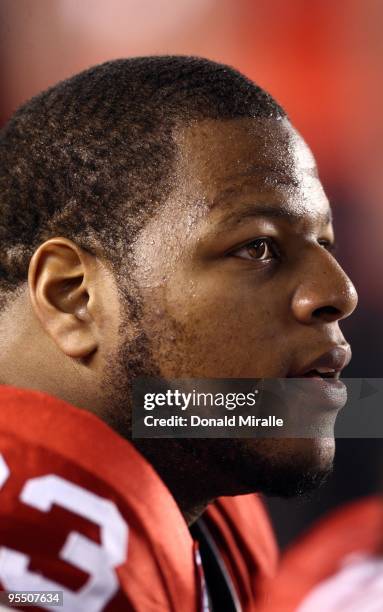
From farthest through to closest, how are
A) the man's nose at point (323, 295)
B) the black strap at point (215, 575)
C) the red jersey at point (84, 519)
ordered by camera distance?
the black strap at point (215, 575) < the man's nose at point (323, 295) < the red jersey at point (84, 519)

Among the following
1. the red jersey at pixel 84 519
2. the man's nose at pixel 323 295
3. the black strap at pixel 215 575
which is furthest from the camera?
the black strap at pixel 215 575

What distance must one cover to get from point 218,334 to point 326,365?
97 mm

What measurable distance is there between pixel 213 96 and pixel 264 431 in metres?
0.30

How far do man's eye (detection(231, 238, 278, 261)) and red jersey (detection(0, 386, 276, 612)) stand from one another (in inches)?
7.4

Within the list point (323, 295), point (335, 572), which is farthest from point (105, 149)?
point (335, 572)

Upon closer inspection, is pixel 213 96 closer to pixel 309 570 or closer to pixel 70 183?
pixel 70 183

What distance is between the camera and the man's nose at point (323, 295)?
0.64 meters

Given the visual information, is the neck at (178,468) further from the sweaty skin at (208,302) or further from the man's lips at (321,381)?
the man's lips at (321,381)

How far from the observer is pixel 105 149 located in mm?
664

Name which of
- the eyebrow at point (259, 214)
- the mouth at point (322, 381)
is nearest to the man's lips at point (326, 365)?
the mouth at point (322, 381)

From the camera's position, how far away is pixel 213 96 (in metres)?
0.68

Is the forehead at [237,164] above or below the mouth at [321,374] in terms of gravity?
above

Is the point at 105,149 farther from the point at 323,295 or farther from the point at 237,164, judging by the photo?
the point at 323,295

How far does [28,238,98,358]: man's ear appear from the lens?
2.15 ft
